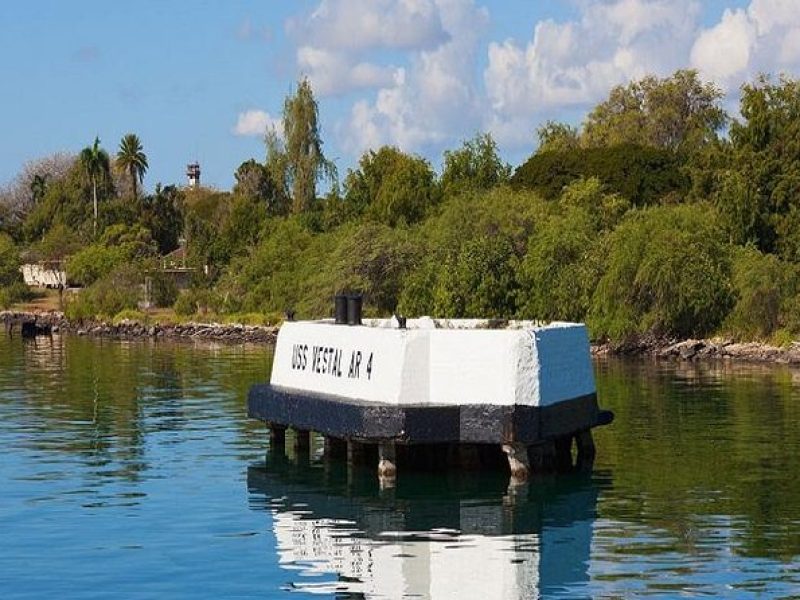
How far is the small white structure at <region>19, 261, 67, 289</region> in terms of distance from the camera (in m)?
150

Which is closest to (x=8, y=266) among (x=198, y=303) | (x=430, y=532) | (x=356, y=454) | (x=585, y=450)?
(x=198, y=303)

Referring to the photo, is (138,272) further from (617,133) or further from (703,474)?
(703,474)

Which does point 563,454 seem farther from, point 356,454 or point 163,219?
point 163,219

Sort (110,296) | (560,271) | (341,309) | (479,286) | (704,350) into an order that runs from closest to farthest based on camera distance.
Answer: (341,309) < (704,350) < (560,271) < (479,286) < (110,296)

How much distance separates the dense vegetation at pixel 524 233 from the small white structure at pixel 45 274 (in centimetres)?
119

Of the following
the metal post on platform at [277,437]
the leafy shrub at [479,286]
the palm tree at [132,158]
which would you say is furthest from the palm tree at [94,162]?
the metal post on platform at [277,437]

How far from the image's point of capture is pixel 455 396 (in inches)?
1139

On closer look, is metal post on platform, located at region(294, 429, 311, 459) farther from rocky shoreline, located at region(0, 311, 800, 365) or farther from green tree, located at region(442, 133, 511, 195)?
green tree, located at region(442, 133, 511, 195)

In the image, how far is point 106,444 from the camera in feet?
126

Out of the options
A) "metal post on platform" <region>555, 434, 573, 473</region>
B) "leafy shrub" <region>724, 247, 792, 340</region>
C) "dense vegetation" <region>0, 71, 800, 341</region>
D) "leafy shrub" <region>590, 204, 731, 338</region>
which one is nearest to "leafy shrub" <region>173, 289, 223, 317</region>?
"dense vegetation" <region>0, 71, 800, 341</region>

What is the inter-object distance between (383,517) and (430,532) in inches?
60.3

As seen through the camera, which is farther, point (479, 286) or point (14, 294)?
point (14, 294)

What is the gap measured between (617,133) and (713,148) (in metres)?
38.0

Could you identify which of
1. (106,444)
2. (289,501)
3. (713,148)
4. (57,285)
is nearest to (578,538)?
(289,501)
